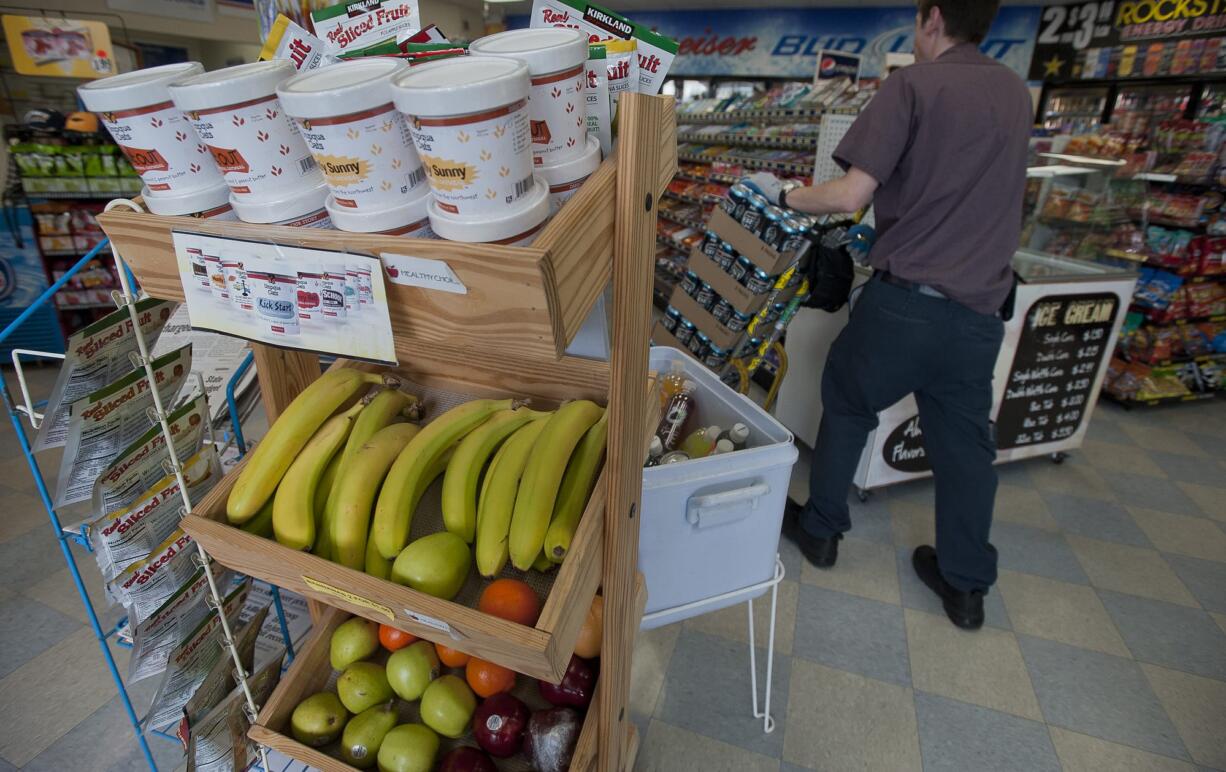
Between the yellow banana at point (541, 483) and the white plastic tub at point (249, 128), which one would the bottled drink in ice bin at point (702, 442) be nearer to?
the yellow banana at point (541, 483)

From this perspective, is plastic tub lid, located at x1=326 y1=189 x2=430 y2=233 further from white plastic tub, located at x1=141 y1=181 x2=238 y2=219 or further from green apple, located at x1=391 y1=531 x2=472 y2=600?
green apple, located at x1=391 y1=531 x2=472 y2=600

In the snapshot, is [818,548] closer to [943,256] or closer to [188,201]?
[943,256]

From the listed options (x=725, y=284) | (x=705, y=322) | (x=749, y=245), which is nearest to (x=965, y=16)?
(x=749, y=245)

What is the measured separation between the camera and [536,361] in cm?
109

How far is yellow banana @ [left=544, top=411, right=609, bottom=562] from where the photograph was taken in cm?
86

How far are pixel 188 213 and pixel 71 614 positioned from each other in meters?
2.31

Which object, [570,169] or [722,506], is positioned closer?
[570,169]

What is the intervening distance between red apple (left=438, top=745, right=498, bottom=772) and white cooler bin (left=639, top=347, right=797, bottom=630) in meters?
0.45

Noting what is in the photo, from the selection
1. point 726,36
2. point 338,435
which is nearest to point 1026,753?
point 338,435

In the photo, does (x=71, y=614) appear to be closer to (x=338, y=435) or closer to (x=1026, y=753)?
(x=338, y=435)

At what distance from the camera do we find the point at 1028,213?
310 cm

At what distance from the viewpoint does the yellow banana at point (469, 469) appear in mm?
944

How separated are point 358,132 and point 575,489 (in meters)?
0.57

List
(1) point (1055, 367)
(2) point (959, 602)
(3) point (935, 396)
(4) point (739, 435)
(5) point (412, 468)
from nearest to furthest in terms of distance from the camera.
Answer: (5) point (412, 468) → (4) point (739, 435) → (3) point (935, 396) → (2) point (959, 602) → (1) point (1055, 367)
